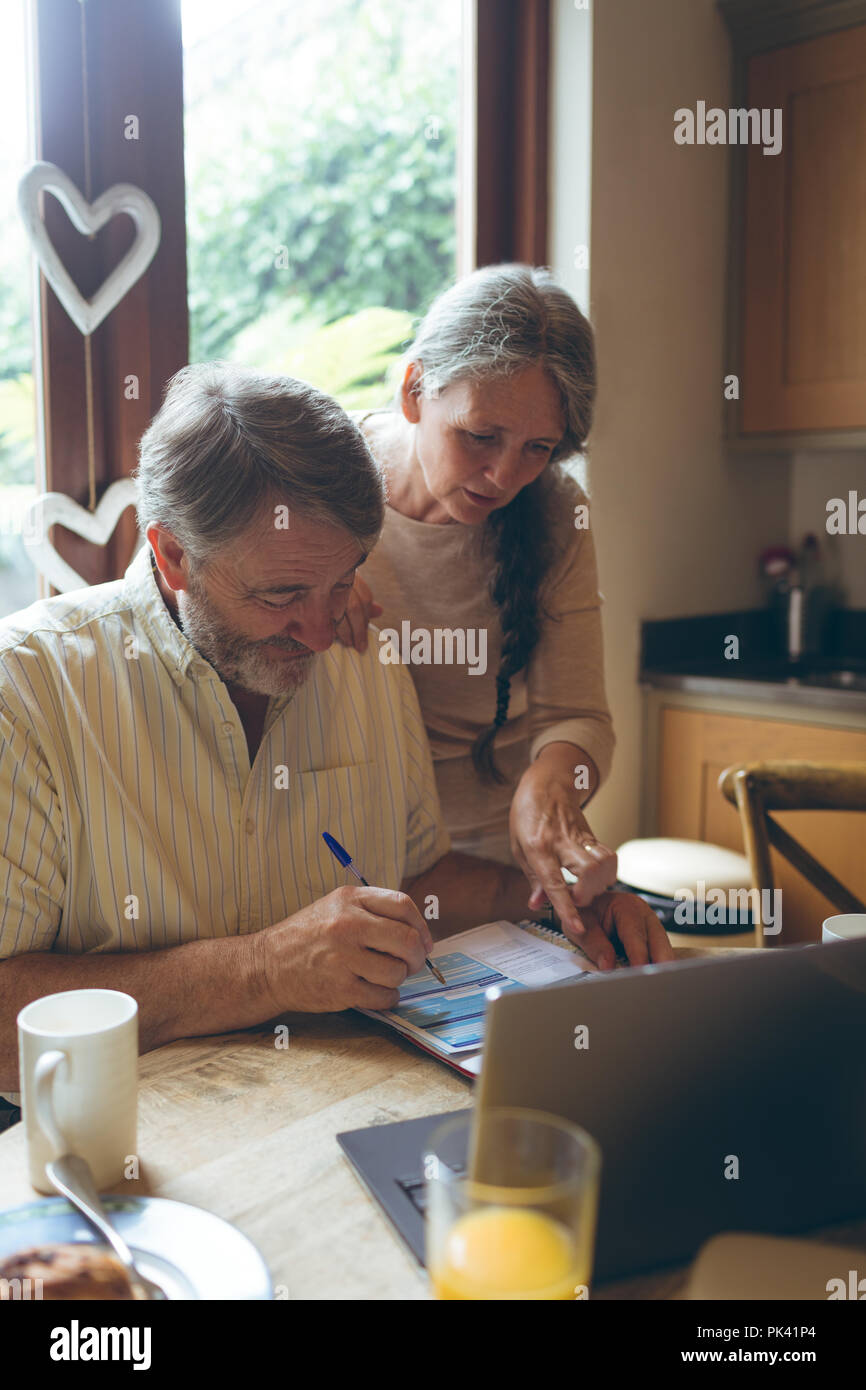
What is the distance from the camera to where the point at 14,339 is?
1.89 m

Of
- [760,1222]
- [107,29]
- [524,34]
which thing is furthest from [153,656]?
[524,34]

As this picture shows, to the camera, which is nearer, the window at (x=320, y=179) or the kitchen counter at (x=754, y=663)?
A: the window at (x=320, y=179)

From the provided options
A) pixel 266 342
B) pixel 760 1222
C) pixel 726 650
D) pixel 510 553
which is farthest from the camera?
pixel 726 650

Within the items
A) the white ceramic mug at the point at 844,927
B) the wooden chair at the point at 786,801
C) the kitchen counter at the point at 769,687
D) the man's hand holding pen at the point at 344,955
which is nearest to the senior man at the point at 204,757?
the man's hand holding pen at the point at 344,955

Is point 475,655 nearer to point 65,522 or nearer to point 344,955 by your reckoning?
point 65,522

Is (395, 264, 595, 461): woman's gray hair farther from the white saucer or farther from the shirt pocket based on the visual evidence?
the white saucer

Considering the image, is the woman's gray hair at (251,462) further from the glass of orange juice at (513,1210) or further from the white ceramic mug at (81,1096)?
the glass of orange juice at (513,1210)

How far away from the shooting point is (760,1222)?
30.7 inches

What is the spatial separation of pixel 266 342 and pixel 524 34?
967 mm

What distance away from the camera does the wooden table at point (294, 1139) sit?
741mm

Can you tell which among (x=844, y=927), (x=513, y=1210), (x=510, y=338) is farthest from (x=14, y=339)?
(x=513, y=1210)

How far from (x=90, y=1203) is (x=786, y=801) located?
4.41 feet

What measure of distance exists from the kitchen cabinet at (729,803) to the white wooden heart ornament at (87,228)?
5.29ft
